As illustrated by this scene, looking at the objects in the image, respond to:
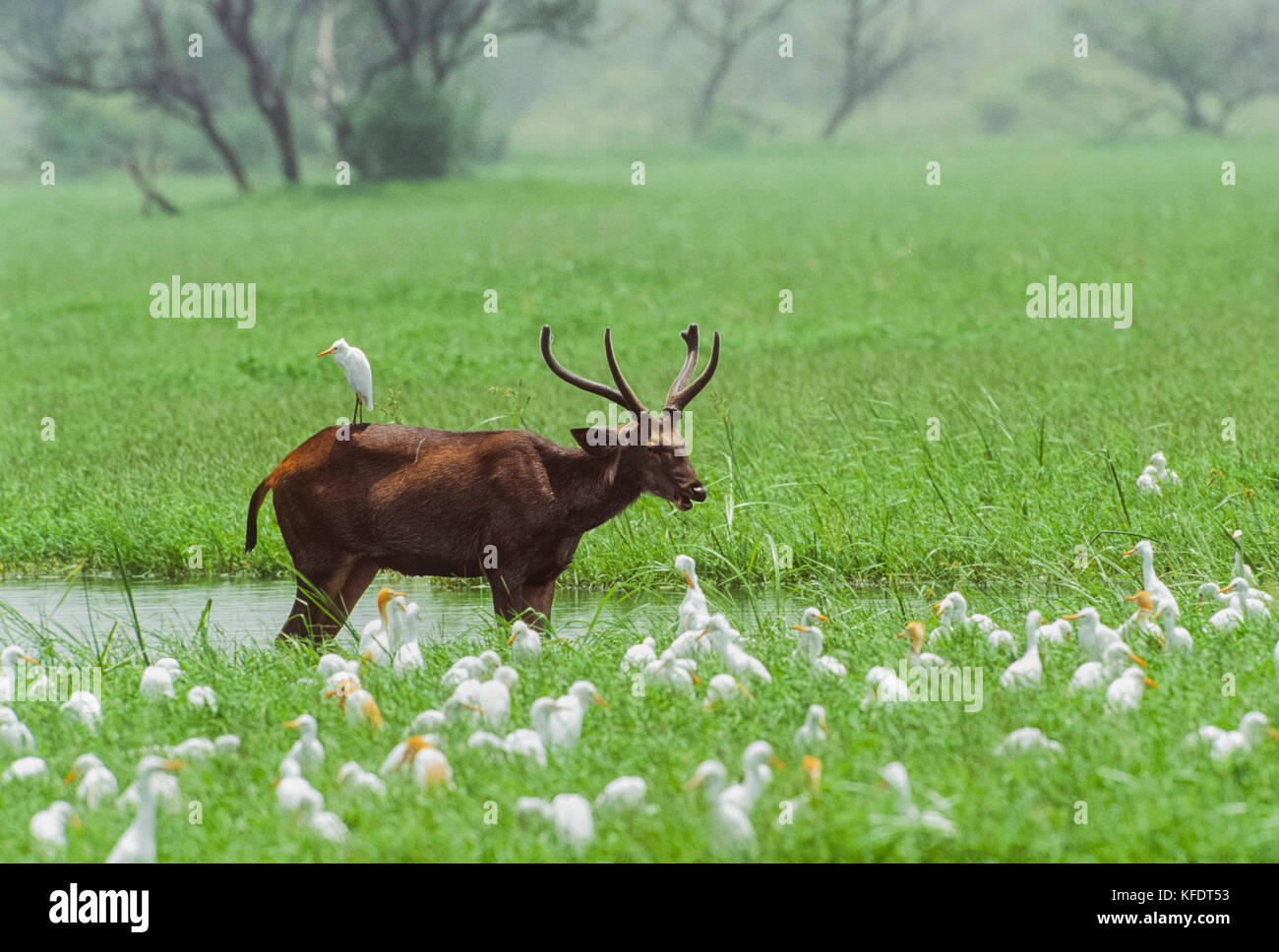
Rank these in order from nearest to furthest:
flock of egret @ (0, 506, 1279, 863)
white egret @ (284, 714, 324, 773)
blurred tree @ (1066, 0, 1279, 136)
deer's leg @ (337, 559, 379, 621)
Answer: flock of egret @ (0, 506, 1279, 863) < white egret @ (284, 714, 324, 773) < deer's leg @ (337, 559, 379, 621) < blurred tree @ (1066, 0, 1279, 136)

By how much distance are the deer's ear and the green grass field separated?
980mm

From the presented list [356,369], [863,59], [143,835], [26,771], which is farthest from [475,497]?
[863,59]

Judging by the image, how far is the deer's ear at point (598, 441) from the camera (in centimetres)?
920

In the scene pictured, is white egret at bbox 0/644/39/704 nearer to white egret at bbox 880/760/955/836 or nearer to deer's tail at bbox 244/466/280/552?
deer's tail at bbox 244/466/280/552

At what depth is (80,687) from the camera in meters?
8.39

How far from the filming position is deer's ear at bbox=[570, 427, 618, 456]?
30.2 ft

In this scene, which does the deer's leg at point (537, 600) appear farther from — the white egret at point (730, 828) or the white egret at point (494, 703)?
the white egret at point (730, 828)

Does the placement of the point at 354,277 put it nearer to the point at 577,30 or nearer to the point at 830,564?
the point at 830,564

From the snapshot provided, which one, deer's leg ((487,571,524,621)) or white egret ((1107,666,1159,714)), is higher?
deer's leg ((487,571,524,621))

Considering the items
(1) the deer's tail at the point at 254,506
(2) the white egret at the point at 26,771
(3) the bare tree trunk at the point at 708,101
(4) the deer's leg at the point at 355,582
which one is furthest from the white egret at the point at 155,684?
(3) the bare tree trunk at the point at 708,101

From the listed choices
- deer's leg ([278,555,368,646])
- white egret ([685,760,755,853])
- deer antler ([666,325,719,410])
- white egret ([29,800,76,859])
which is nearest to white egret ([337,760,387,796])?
white egret ([29,800,76,859])

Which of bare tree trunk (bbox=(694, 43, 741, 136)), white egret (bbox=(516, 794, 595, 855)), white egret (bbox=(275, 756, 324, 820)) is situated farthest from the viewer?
bare tree trunk (bbox=(694, 43, 741, 136))

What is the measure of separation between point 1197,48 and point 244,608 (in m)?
86.7
